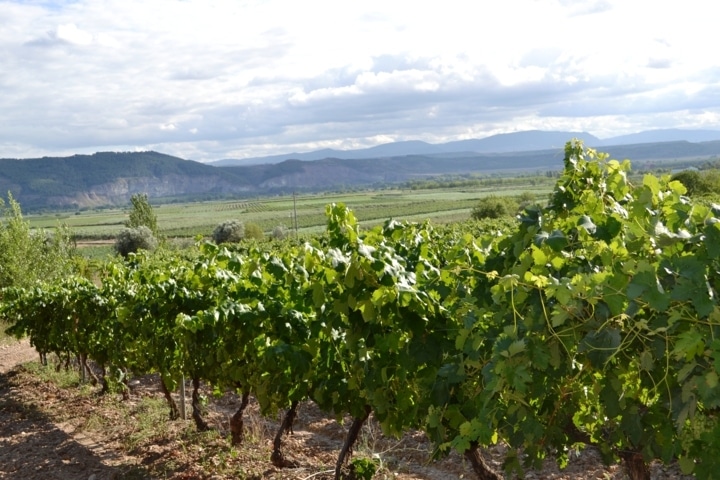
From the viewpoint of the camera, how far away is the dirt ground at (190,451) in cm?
612

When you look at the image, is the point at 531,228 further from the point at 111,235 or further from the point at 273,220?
the point at 273,220

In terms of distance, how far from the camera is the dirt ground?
612cm

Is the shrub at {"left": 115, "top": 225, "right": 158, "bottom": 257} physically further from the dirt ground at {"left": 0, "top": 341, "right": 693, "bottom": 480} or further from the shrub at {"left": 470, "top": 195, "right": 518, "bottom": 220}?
the dirt ground at {"left": 0, "top": 341, "right": 693, "bottom": 480}

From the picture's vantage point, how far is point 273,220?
9169 cm

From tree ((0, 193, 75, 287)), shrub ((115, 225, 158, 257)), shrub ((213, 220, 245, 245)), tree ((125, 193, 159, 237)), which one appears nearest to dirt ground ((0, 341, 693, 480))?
tree ((0, 193, 75, 287))

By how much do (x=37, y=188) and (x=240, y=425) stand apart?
590 feet

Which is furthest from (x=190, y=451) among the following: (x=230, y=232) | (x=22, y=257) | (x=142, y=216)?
A: (x=230, y=232)

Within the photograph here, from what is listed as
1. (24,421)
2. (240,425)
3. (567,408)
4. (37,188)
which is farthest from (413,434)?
(37,188)

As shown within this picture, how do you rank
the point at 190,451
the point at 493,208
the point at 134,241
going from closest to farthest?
the point at 190,451, the point at 134,241, the point at 493,208

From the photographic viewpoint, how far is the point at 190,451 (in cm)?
679

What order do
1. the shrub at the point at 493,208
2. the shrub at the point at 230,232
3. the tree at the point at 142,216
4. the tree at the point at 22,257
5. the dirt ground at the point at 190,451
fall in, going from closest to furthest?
the dirt ground at the point at 190,451
the tree at the point at 22,257
the tree at the point at 142,216
the shrub at the point at 493,208
the shrub at the point at 230,232

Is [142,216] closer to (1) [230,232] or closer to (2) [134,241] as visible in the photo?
(2) [134,241]

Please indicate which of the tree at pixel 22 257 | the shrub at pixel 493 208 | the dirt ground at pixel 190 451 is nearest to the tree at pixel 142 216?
the shrub at pixel 493 208

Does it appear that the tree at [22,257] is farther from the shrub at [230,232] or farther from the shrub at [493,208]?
the shrub at [493,208]
